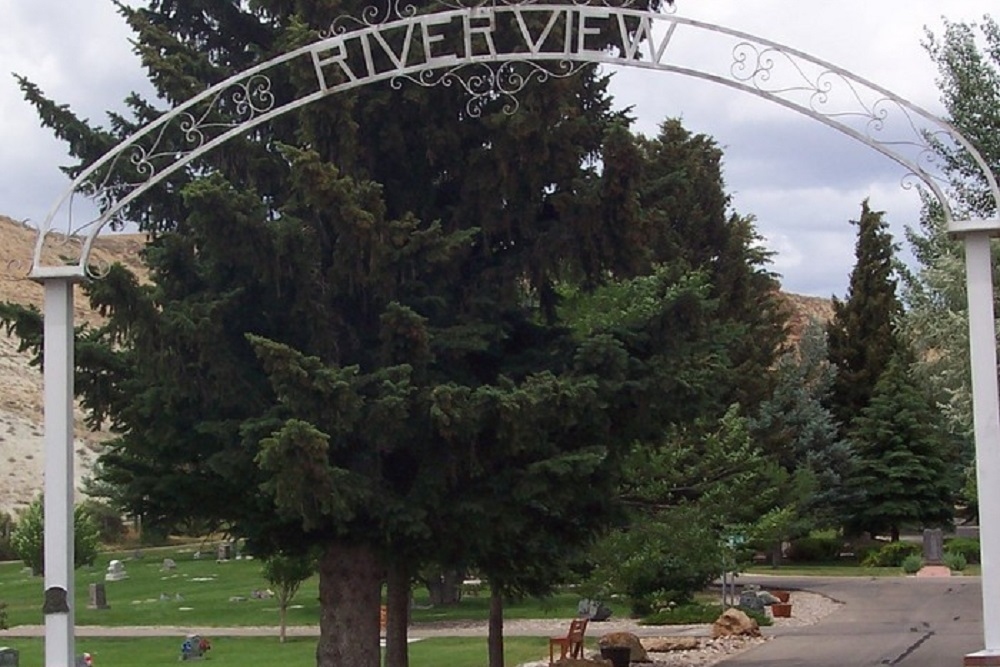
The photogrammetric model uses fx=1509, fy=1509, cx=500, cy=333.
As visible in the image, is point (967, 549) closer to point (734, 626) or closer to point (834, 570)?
point (834, 570)

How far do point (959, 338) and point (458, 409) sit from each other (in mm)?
11522

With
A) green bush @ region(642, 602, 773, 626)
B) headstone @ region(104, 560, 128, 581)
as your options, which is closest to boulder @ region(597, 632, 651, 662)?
green bush @ region(642, 602, 773, 626)

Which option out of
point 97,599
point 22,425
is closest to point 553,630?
point 97,599

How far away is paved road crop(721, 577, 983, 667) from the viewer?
21.2 meters

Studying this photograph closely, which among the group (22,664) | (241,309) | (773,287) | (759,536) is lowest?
(22,664)

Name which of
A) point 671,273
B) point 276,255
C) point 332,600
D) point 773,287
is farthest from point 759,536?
point 773,287

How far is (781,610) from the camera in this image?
3030 centimetres

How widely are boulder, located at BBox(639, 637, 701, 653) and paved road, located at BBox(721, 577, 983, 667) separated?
1.08 metres

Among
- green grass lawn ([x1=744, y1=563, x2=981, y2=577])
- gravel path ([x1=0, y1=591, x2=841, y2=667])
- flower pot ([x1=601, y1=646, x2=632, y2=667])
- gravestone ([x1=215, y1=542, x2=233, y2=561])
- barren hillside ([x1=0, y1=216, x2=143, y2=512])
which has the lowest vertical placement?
green grass lawn ([x1=744, y1=563, x2=981, y2=577])

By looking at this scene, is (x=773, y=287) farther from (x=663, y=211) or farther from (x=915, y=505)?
(x=663, y=211)

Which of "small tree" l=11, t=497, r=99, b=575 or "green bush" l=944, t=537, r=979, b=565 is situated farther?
"green bush" l=944, t=537, r=979, b=565

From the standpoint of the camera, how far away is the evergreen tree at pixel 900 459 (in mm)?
50219

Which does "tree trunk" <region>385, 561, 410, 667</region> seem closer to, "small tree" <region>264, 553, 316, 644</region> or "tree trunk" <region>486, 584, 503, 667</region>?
"tree trunk" <region>486, 584, 503, 667</region>

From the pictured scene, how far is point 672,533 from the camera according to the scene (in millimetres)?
20781
